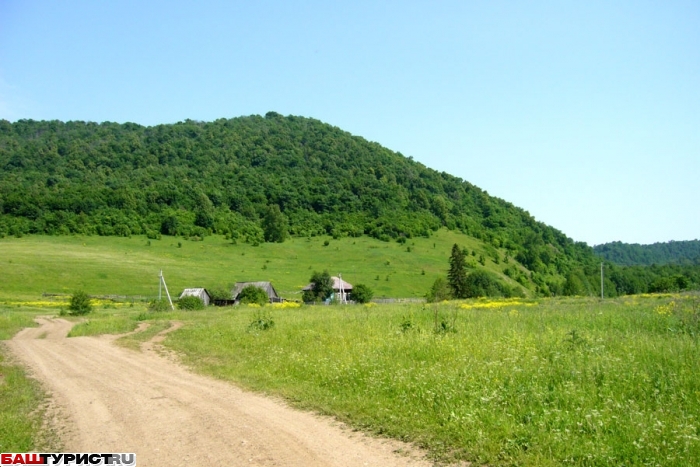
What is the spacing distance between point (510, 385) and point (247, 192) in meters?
152

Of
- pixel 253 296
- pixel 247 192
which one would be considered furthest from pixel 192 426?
pixel 247 192

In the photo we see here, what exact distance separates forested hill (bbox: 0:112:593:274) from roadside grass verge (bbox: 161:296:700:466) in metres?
110

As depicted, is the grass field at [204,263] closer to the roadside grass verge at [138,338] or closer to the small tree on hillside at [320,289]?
the small tree on hillside at [320,289]

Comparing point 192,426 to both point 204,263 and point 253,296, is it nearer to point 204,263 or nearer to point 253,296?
point 253,296

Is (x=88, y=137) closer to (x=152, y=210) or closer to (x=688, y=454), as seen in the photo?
(x=152, y=210)

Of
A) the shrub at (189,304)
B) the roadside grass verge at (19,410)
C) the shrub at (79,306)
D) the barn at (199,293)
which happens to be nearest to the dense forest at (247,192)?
the barn at (199,293)

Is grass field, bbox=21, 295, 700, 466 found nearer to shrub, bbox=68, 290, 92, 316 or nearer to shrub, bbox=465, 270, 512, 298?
shrub, bbox=68, 290, 92, 316

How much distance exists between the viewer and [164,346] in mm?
19266

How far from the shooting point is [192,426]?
26.8 feet

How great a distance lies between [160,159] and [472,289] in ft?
406

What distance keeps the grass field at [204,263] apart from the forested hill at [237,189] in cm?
896

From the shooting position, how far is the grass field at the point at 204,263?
75.2 meters

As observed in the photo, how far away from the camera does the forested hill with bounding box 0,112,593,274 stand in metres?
126

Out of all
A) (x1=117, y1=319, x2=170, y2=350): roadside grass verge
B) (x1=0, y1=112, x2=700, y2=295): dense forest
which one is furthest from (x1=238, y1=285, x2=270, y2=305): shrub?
(x1=0, y1=112, x2=700, y2=295): dense forest
